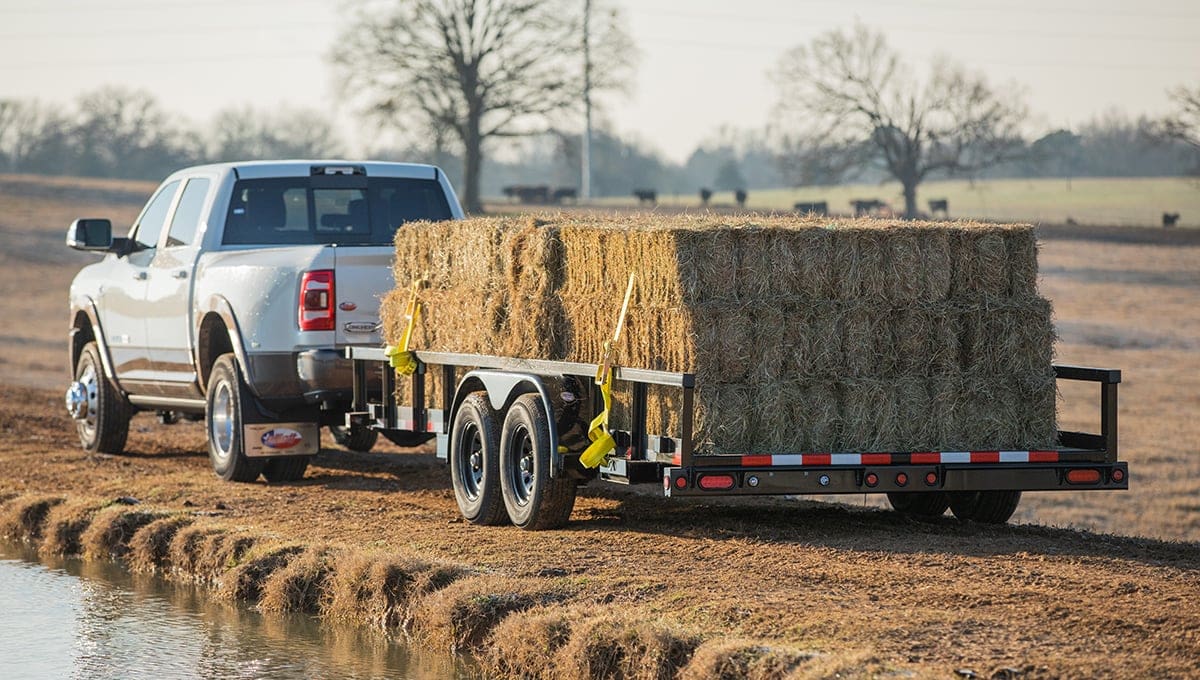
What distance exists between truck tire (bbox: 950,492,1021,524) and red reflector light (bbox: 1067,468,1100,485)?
700 mm

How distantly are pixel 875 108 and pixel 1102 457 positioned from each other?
194 feet

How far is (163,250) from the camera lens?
14.1m

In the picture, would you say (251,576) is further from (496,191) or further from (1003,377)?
(496,191)

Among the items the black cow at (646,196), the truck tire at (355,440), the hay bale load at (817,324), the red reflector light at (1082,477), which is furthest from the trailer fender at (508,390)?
the black cow at (646,196)

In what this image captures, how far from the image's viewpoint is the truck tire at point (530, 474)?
391 inches

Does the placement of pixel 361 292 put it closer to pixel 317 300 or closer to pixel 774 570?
pixel 317 300

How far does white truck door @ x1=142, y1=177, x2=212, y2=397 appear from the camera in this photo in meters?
13.6

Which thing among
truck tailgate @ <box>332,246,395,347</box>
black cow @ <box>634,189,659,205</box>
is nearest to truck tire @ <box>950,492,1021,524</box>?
truck tailgate @ <box>332,246,395,347</box>

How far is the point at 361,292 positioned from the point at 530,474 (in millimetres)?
2831

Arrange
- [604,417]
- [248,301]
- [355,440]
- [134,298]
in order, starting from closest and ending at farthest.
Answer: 1. [604,417]
2. [248,301]
3. [134,298]
4. [355,440]

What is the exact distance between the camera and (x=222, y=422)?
43.5ft

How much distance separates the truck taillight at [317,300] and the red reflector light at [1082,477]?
5.43 meters

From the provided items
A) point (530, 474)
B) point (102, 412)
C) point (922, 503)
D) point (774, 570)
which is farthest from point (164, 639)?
point (102, 412)

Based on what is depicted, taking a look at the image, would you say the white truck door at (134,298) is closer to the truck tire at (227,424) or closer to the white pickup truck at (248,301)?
the white pickup truck at (248,301)
